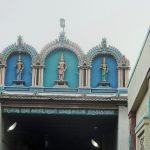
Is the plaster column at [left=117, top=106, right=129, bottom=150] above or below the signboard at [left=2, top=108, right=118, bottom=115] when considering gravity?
below

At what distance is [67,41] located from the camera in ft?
77.7

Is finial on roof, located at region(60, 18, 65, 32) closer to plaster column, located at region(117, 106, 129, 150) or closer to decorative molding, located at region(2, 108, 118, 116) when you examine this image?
decorative molding, located at region(2, 108, 118, 116)

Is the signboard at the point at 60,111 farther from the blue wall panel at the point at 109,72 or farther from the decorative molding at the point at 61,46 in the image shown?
the decorative molding at the point at 61,46

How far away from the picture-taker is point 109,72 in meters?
23.4

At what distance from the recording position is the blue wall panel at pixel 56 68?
23266 mm

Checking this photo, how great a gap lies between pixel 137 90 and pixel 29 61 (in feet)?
30.2

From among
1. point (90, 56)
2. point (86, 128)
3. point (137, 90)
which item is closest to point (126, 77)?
point (90, 56)

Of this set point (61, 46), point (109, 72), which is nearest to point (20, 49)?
point (61, 46)

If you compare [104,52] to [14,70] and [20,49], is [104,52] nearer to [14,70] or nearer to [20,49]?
[20,49]

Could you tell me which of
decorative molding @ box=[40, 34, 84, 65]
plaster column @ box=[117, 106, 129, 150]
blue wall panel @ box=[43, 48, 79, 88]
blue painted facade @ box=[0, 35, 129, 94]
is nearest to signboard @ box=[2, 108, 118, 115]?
plaster column @ box=[117, 106, 129, 150]

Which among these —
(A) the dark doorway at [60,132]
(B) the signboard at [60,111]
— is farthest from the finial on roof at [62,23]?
(A) the dark doorway at [60,132]

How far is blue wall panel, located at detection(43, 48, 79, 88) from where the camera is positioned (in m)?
23.3

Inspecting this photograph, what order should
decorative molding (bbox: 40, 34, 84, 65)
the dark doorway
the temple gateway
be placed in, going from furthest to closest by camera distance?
the dark doorway → decorative molding (bbox: 40, 34, 84, 65) → the temple gateway

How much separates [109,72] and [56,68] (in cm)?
226
